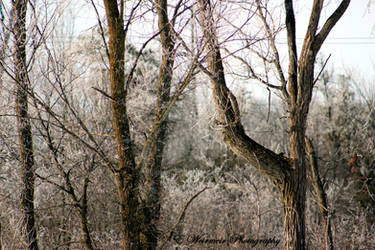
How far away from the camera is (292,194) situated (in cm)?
483

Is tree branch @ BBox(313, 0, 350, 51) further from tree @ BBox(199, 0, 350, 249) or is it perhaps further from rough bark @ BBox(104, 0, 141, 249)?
rough bark @ BBox(104, 0, 141, 249)

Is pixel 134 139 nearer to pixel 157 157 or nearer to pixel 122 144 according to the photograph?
pixel 157 157

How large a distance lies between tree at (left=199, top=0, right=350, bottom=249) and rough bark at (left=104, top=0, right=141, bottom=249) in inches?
50.4

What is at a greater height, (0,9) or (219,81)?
(0,9)

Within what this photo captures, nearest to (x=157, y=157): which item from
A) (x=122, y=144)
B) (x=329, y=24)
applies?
(x=122, y=144)

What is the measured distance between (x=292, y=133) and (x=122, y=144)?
238 cm

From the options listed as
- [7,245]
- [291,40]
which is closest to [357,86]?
[291,40]

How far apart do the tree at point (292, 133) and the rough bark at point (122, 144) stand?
50.4 inches

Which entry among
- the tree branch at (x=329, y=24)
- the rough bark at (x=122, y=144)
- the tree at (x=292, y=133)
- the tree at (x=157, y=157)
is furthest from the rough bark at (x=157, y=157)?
the tree branch at (x=329, y=24)

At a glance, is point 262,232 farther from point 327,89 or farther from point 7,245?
point 327,89

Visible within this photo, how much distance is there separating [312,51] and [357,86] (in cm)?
1899

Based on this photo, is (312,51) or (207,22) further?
(312,51)

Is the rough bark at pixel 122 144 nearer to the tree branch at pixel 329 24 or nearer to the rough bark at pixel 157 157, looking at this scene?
the rough bark at pixel 157 157

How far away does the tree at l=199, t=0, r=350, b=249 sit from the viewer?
15.8 feet
